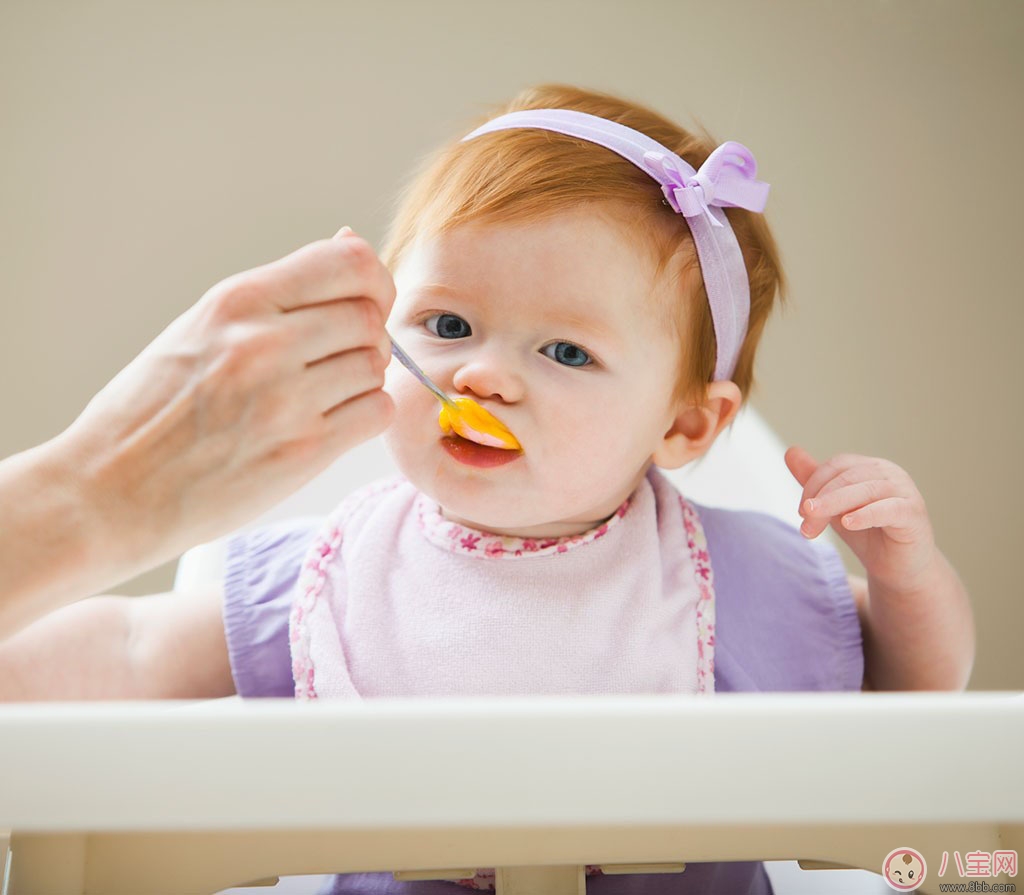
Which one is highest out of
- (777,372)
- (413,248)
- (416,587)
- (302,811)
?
(413,248)

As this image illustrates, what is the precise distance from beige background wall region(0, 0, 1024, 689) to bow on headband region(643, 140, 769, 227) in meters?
0.90

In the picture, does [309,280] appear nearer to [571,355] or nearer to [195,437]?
[195,437]

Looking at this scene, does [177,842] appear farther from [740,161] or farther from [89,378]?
[89,378]

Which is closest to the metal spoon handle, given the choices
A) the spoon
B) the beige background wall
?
the spoon

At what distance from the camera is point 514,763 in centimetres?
45

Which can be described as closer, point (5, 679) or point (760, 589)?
point (5, 679)

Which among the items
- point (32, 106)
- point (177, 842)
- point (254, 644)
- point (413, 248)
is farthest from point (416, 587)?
point (32, 106)

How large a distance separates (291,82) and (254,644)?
1132 mm

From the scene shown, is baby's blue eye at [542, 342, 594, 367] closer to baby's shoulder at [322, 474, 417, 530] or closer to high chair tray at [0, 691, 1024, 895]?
baby's shoulder at [322, 474, 417, 530]

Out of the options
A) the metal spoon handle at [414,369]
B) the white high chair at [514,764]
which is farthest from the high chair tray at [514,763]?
the metal spoon handle at [414,369]

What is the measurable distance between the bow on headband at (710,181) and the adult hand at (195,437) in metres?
0.32

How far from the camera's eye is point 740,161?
3.09 feet

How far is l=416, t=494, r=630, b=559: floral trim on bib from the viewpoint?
0.93 metres

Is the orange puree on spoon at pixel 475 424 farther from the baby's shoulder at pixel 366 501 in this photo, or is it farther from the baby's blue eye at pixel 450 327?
the baby's shoulder at pixel 366 501
